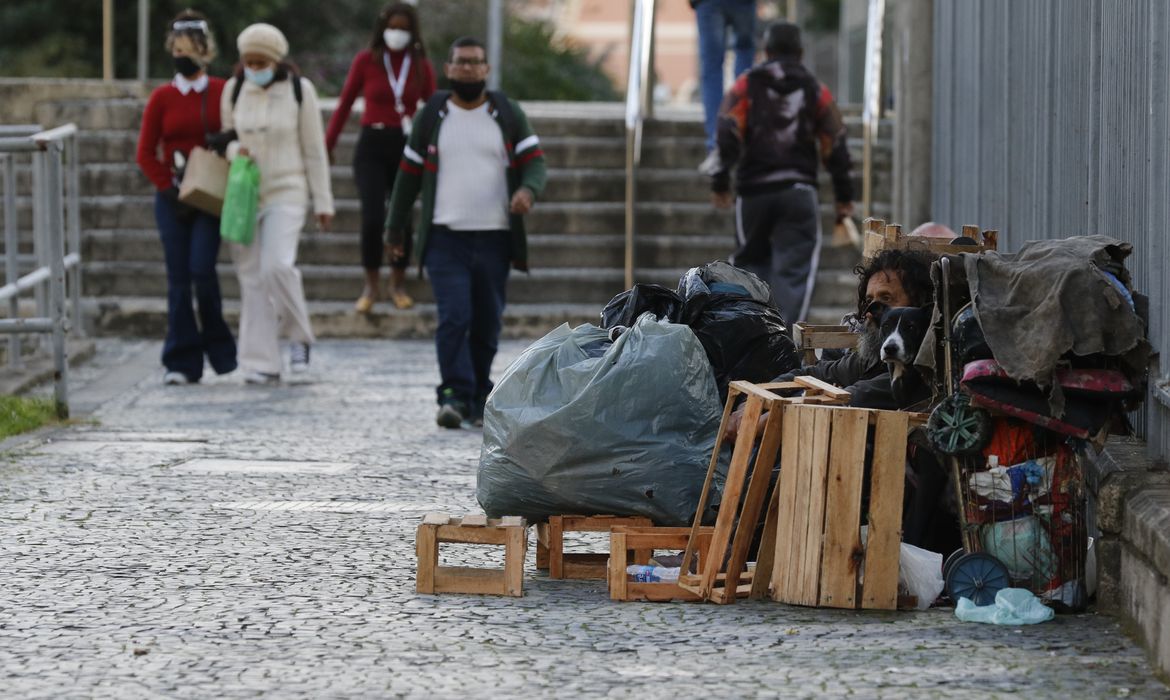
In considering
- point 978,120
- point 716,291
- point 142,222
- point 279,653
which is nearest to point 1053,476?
point 716,291

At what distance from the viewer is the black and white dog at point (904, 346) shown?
5832 millimetres

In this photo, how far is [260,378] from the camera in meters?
11.5

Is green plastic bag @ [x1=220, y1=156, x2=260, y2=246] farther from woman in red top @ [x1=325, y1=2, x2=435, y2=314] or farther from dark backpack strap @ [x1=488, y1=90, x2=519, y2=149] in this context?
woman in red top @ [x1=325, y1=2, x2=435, y2=314]

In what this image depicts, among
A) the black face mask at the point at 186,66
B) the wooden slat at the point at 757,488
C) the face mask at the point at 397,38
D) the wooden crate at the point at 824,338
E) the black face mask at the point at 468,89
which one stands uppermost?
the face mask at the point at 397,38

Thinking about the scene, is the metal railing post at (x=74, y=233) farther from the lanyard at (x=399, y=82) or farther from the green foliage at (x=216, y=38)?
the green foliage at (x=216, y=38)

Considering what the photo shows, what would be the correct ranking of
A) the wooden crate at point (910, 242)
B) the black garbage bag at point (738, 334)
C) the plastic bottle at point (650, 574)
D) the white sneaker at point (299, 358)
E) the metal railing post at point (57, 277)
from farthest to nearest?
the white sneaker at point (299, 358)
the metal railing post at point (57, 277)
the black garbage bag at point (738, 334)
the wooden crate at point (910, 242)
the plastic bottle at point (650, 574)

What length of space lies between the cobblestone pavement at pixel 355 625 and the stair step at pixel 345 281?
6.81 meters

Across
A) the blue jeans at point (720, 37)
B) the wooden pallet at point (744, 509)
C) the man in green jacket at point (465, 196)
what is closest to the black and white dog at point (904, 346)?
the wooden pallet at point (744, 509)

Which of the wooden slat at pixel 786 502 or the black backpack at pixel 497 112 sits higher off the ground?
the black backpack at pixel 497 112

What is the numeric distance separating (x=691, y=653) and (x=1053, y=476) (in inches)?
45.2

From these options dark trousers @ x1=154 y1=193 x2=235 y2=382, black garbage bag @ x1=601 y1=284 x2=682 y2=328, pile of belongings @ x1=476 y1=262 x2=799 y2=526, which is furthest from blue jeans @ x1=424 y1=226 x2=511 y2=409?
pile of belongings @ x1=476 y1=262 x2=799 y2=526

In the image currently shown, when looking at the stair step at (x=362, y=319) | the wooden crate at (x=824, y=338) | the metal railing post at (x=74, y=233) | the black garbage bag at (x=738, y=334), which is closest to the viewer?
the black garbage bag at (x=738, y=334)

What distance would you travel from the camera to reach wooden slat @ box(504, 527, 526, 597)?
18.8 feet

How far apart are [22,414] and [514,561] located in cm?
460
